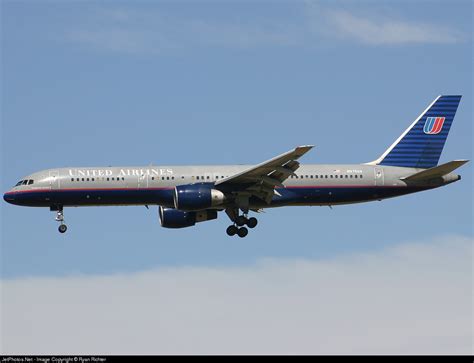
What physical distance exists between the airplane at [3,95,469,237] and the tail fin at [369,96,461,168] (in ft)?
4.53

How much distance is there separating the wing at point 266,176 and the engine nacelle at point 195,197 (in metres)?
0.83

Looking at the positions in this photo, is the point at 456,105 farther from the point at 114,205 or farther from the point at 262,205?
the point at 114,205

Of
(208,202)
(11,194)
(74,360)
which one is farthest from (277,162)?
(74,360)

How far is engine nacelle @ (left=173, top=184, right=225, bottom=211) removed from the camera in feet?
160

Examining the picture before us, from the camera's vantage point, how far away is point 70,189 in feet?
166

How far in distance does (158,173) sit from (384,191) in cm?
1237

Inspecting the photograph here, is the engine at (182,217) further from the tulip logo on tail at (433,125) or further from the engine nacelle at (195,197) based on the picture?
the tulip logo on tail at (433,125)

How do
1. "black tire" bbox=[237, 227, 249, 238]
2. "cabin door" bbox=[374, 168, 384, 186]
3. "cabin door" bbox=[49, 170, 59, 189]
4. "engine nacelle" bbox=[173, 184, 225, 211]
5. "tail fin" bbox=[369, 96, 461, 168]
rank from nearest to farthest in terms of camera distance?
"engine nacelle" bbox=[173, 184, 225, 211]
"cabin door" bbox=[49, 170, 59, 189]
"black tire" bbox=[237, 227, 249, 238]
"cabin door" bbox=[374, 168, 384, 186]
"tail fin" bbox=[369, 96, 461, 168]

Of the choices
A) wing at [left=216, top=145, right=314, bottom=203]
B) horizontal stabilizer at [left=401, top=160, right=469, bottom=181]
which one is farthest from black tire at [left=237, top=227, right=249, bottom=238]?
horizontal stabilizer at [left=401, top=160, right=469, bottom=181]

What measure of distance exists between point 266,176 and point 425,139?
11870 millimetres

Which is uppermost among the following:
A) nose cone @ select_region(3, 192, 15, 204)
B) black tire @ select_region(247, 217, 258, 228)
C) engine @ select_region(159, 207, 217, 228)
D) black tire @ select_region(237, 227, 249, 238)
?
nose cone @ select_region(3, 192, 15, 204)

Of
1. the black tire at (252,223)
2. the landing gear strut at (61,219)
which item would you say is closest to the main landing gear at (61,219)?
the landing gear strut at (61,219)

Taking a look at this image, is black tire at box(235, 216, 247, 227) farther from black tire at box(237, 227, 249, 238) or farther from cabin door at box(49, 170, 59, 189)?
cabin door at box(49, 170, 59, 189)

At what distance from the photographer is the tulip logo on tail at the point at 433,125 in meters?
56.2
